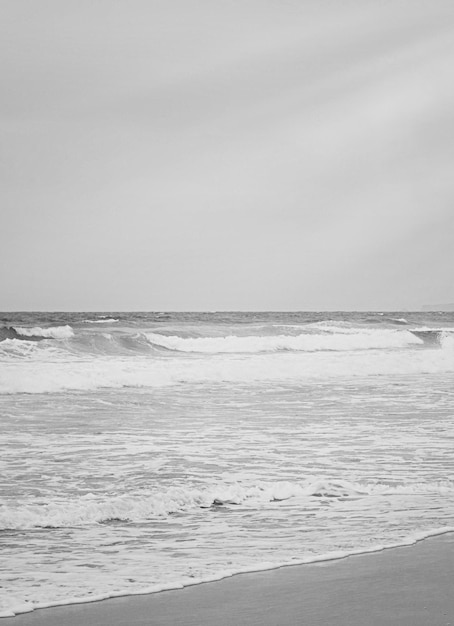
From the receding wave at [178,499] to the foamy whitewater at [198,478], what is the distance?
1 cm

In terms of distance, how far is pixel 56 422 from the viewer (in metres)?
9.55

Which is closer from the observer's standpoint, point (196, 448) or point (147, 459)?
point (147, 459)

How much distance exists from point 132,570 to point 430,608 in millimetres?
1488

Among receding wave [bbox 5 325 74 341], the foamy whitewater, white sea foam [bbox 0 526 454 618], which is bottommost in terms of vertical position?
the foamy whitewater

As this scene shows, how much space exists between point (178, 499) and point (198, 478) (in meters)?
0.78

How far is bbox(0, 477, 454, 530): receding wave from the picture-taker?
16.3ft

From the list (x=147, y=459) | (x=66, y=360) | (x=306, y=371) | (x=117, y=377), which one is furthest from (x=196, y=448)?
(x=66, y=360)

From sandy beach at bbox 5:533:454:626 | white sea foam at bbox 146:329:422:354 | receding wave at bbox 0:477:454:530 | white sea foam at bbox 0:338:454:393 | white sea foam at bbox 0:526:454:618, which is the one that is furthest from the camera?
white sea foam at bbox 146:329:422:354

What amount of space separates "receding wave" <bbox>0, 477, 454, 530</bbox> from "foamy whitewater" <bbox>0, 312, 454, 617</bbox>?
0.01m

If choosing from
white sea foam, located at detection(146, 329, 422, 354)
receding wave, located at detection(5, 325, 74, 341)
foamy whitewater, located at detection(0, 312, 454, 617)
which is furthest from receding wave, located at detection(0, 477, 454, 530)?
receding wave, located at detection(5, 325, 74, 341)

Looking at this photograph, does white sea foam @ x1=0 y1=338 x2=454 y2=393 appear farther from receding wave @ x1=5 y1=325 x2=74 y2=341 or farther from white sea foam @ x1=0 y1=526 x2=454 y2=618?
white sea foam @ x1=0 y1=526 x2=454 y2=618

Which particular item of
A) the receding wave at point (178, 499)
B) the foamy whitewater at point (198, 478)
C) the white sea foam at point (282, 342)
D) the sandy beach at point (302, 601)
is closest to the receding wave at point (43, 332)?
the white sea foam at point (282, 342)

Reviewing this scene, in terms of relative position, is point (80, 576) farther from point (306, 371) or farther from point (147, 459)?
point (306, 371)

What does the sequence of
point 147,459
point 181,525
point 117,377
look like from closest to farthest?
point 181,525
point 147,459
point 117,377
